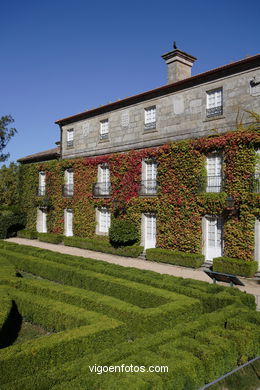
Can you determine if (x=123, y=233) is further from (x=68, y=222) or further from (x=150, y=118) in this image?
(x=68, y=222)

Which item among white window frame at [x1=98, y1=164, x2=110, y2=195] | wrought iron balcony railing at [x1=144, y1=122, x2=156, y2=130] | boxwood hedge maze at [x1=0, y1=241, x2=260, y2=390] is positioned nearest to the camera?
boxwood hedge maze at [x1=0, y1=241, x2=260, y2=390]

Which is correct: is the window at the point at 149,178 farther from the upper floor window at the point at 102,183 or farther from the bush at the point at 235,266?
the bush at the point at 235,266

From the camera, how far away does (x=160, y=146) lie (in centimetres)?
1789

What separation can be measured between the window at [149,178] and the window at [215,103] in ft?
13.5

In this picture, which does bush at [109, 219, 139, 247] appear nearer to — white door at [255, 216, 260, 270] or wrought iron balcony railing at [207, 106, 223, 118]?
white door at [255, 216, 260, 270]

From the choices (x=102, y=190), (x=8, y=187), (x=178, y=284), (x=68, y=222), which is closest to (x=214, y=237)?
(x=178, y=284)

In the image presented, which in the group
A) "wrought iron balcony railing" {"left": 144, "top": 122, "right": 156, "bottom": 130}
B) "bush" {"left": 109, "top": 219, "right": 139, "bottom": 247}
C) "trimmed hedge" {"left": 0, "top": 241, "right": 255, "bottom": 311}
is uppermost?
"wrought iron balcony railing" {"left": 144, "top": 122, "right": 156, "bottom": 130}

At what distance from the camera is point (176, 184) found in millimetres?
16656

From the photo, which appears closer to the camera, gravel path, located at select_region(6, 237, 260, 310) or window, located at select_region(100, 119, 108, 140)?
gravel path, located at select_region(6, 237, 260, 310)

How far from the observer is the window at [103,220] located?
21.1 meters

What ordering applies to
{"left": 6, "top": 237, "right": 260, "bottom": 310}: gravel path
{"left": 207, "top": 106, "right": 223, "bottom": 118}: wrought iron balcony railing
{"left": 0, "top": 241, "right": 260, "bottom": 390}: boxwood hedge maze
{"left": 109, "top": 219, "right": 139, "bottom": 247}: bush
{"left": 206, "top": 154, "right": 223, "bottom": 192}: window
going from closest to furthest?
{"left": 0, "top": 241, "right": 260, "bottom": 390}: boxwood hedge maze → {"left": 6, "top": 237, "right": 260, "bottom": 310}: gravel path → {"left": 206, "top": 154, "right": 223, "bottom": 192}: window → {"left": 207, "top": 106, "right": 223, "bottom": 118}: wrought iron balcony railing → {"left": 109, "top": 219, "right": 139, "bottom": 247}: bush

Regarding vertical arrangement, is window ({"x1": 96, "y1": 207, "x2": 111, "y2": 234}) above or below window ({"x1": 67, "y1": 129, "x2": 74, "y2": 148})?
below

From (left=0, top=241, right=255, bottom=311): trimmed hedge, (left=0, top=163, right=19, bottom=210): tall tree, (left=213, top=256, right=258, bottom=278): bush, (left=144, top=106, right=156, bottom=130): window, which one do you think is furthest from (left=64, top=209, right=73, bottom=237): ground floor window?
(left=213, top=256, right=258, bottom=278): bush

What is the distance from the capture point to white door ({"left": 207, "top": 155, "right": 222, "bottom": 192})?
15.4 metres
